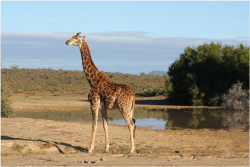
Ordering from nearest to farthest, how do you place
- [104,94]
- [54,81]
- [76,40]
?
[104,94]
[76,40]
[54,81]

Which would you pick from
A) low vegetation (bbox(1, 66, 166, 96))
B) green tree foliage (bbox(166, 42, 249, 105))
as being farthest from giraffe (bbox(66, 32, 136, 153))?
low vegetation (bbox(1, 66, 166, 96))

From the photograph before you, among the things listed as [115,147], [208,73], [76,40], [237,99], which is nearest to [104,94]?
[76,40]

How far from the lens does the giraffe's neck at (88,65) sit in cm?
1042

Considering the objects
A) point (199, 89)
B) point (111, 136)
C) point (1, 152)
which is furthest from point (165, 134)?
point (199, 89)

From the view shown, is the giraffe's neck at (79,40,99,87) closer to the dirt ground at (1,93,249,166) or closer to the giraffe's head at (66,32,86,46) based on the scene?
the giraffe's head at (66,32,86,46)

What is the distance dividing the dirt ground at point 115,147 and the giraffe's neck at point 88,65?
2.59 meters

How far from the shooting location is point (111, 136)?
1356 cm

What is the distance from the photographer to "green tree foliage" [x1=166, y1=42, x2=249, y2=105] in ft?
98.7

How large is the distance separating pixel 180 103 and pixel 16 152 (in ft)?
81.6

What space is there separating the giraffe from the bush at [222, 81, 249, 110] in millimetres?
18964

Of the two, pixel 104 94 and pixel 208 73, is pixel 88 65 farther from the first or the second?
pixel 208 73

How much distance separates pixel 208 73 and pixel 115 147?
22.1 m

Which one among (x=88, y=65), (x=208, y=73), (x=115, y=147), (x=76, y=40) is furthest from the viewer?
(x=208, y=73)

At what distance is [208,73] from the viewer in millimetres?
31031
